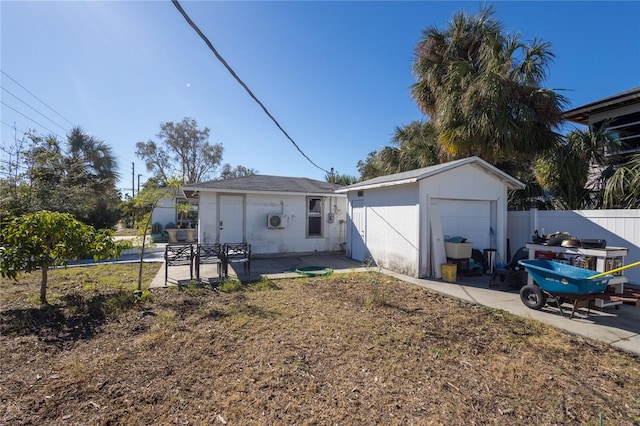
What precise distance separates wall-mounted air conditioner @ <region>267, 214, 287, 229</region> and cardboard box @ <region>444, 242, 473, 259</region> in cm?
587

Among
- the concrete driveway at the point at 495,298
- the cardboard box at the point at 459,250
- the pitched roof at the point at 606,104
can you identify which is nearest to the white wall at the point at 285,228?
the concrete driveway at the point at 495,298

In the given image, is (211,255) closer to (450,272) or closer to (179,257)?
(179,257)

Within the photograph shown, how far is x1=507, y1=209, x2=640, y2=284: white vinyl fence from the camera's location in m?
6.20

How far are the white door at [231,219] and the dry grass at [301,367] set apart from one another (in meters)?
5.32

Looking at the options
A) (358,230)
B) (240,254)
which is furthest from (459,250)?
(240,254)

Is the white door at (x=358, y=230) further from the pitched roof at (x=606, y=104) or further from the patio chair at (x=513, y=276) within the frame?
the pitched roof at (x=606, y=104)

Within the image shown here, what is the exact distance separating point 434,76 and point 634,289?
8.39m

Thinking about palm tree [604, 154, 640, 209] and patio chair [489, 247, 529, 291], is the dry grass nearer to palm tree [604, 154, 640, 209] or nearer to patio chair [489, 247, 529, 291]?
patio chair [489, 247, 529, 291]

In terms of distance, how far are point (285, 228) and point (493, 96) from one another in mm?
8097

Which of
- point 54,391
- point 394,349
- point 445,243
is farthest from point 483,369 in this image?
point 445,243

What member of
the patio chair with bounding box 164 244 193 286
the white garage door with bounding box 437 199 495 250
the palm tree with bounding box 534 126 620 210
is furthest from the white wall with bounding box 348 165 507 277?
the patio chair with bounding box 164 244 193 286

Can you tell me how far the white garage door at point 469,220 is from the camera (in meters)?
8.08

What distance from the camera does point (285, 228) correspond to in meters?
11.4

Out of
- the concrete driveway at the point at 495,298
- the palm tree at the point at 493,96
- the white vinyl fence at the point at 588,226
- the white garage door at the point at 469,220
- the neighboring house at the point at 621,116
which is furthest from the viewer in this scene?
the neighboring house at the point at 621,116
